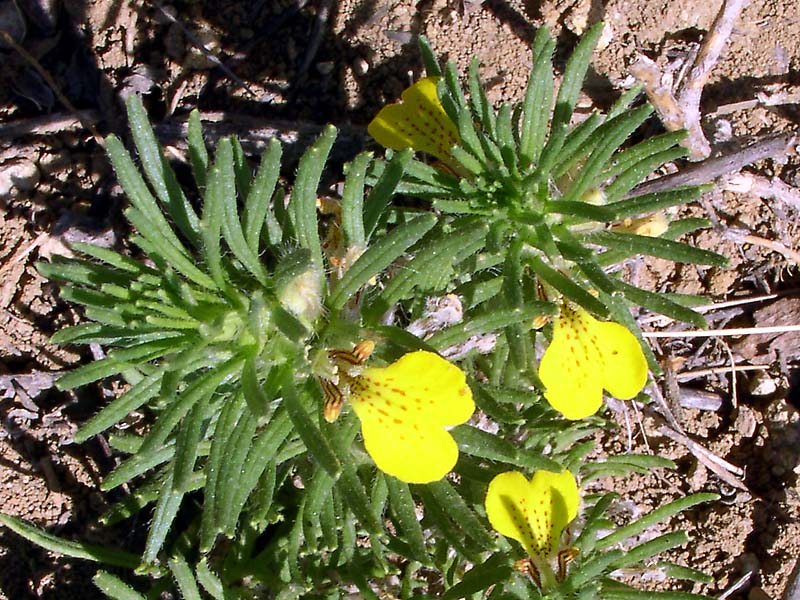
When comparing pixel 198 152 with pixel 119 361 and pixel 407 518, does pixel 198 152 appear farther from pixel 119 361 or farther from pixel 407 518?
pixel 407 518

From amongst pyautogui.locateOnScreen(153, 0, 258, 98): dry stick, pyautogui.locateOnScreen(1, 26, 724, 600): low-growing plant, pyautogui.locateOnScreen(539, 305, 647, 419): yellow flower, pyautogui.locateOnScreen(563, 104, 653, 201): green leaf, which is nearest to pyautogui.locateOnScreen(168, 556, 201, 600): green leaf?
pyautogui.locateOnScreen(1, 26, 724, 600): low-growing plant

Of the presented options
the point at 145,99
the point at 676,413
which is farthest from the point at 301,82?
the point at 676,413

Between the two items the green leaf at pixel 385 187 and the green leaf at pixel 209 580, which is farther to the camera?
the green leaf at pixel 209 580

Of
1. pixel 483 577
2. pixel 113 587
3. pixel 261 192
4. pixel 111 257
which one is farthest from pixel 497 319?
pixel 113 587

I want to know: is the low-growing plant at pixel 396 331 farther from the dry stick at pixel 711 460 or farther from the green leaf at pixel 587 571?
the dry stick at pixel 711 460

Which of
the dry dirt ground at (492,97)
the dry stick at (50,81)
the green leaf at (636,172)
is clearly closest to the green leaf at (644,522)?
the dry dirt ground at (492,97)

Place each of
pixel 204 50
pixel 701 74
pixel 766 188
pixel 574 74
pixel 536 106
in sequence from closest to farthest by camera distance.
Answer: pixel 536 106
pixel 574 74
pixel 701 74
pixel 766 188
pixel 204 50
